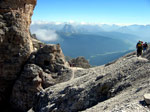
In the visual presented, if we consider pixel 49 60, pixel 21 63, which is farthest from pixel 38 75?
pixel 21 63

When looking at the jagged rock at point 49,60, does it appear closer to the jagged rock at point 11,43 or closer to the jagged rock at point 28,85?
the jagged rock at point 28,85

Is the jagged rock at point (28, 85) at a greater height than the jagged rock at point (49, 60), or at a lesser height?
lesser

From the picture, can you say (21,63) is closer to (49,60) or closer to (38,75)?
(38,75)

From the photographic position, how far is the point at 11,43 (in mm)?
39094

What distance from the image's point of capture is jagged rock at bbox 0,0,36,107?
38688 mm

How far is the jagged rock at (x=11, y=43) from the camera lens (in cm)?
3869

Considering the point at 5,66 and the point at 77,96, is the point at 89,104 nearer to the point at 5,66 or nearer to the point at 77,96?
the point at 77,96

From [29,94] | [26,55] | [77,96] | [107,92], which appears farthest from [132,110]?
[26,55]

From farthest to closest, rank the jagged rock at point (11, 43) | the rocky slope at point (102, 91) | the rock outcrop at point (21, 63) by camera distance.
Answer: the jagged rock at point (11, 43) < the rock outcrop at point (21, 63) < the rocky slope at point (102, 91)

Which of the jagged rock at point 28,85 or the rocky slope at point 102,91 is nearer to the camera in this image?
the rocky slope at point 102,91

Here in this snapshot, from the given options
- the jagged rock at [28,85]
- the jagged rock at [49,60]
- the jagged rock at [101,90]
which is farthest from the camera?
the jagged rock at [49,60]

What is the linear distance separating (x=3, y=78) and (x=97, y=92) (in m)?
27.4

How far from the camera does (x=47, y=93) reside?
93.6ft

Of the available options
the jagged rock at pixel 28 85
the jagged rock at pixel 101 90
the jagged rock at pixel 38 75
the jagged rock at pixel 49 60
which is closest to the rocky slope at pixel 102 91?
the jagged rock at pixel 101 90
